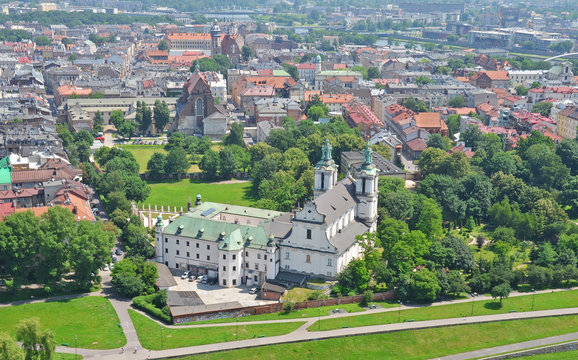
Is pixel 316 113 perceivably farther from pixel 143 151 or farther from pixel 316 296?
pixel 316 296

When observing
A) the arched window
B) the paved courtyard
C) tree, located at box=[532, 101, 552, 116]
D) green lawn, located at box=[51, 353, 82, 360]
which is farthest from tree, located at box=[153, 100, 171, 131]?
green lawn, located at box=[51, 353, 82, 360]

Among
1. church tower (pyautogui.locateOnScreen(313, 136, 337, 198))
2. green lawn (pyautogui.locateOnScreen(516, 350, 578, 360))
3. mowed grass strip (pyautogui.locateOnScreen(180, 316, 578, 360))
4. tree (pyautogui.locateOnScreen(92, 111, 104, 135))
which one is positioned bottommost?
green lawn (pyautogui.locateOnScreen(516, 350, 578, 360))

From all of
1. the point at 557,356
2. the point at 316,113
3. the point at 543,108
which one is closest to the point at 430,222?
the point at 557,356

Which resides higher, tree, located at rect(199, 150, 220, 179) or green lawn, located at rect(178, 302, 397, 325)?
tree, located at rect(199, 150, 220, 179)

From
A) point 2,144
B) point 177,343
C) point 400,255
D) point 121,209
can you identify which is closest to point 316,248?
point 400,255

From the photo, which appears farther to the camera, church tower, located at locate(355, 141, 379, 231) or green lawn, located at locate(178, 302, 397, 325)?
church tower, located at locate(355, 141, 379, 231)

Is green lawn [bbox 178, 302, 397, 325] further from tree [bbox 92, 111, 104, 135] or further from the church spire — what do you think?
tree [bbox 92, 111, 104, 135]

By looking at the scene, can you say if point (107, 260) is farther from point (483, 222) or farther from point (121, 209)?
point (483, 222)
